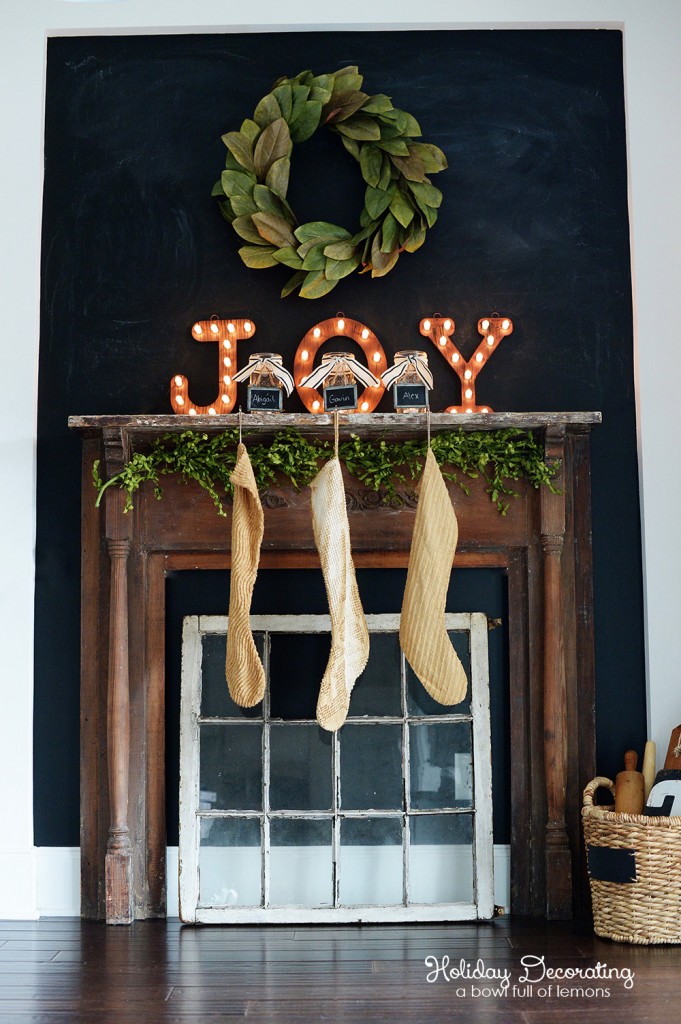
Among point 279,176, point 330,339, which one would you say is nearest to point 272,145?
point 279,176

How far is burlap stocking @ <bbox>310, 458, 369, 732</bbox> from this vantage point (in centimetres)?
253

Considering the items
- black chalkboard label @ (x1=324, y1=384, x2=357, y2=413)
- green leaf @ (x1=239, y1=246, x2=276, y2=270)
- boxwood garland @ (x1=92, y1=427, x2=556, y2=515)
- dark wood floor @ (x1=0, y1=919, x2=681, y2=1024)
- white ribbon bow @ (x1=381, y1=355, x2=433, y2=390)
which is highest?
green leaf @ (x1=239, y1=246, x2=276, y2=270)

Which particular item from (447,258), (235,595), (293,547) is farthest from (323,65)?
(235,595)

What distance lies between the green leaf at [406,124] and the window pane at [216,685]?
156cm

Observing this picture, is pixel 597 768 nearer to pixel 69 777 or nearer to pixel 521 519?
pixel 521 519

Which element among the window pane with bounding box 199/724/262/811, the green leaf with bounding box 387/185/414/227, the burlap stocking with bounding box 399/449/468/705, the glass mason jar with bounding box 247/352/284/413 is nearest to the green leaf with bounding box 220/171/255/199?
the green leaf with bounding box 387/185/414/227

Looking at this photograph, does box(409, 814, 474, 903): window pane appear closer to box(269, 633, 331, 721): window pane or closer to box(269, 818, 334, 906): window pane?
box(269, 818, 334, 906): window pane

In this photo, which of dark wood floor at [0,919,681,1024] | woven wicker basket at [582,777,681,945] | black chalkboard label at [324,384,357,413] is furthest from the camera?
black chalkboard label at [324,384,357,413]

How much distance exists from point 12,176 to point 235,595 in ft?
5.03

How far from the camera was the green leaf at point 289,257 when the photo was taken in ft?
9.76

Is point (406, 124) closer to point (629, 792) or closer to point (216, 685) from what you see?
point (216, 685)

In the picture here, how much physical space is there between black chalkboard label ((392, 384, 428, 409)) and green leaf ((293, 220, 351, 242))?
1.89 feet

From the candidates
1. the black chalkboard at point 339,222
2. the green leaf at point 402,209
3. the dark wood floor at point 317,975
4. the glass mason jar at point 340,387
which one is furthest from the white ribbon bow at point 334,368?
the dark wood floor at point 317,975

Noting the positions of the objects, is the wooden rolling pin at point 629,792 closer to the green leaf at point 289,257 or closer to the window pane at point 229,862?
the window pane at point 229,862
